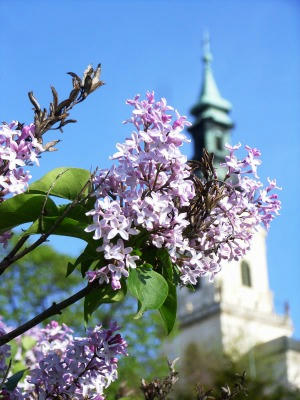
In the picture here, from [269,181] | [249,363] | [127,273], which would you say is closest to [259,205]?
[269,181]

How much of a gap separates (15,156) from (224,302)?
Answer: 2013 inches

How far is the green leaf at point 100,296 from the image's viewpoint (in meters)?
2.10

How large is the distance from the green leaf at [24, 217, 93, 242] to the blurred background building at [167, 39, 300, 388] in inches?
1633

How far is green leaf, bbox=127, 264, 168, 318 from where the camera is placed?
1.98 meters

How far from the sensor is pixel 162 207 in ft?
6.75

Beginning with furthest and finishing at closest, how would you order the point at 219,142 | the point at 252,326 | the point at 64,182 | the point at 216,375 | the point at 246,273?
1. the point at 219,142
2. the point at 246,273
3. the point at 252,326
4. the point at 216,375
5. the point at 64,182

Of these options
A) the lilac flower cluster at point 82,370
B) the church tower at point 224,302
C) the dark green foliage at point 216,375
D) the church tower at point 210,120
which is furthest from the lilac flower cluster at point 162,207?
the church tower at point 210,120

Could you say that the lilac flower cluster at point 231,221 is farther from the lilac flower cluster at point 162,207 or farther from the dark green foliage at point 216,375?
the dark green foliage at point 216,375

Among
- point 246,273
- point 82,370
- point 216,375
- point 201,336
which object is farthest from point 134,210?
point 246,273

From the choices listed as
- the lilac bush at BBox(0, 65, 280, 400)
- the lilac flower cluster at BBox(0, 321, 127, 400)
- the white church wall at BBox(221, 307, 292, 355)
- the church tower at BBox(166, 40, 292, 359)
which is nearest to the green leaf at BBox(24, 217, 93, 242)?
the lilac bush at BBox(0, 65, 280, 400)

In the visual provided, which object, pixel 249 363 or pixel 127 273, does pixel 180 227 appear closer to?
pixel 127 273

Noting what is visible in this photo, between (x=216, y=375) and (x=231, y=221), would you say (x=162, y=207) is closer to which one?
(x=231, y=221)

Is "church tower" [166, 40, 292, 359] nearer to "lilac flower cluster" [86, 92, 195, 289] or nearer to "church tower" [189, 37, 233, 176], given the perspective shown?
"church tower" [189, 37, 233, 176]

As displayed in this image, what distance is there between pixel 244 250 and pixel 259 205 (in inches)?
6.3
